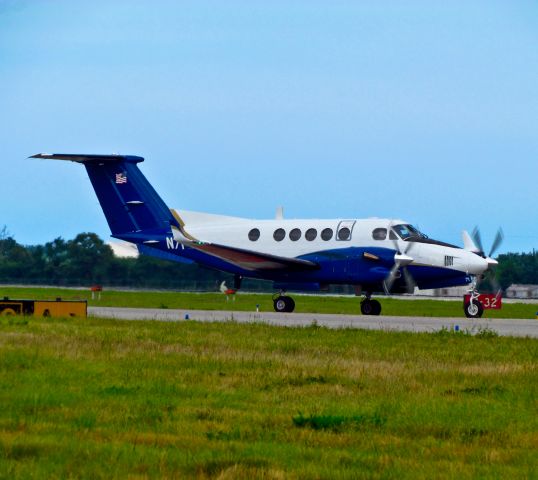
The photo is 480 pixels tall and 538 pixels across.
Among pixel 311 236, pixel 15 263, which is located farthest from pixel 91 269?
pixel 311 236

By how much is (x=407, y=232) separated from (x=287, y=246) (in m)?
5.35

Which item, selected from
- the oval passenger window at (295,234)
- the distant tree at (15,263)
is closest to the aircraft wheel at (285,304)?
the oval passenger window at (295,234)

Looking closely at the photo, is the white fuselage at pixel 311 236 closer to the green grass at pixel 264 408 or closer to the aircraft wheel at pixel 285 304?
the aircraft wheel at pixel 285 304

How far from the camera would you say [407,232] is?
40.4 m

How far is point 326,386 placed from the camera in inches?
625

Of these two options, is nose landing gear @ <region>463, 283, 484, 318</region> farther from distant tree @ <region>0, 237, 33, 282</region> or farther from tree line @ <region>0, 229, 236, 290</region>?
distant tree @ <region>0, 237, 33, 282</region>

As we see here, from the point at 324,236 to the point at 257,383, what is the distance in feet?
85.5

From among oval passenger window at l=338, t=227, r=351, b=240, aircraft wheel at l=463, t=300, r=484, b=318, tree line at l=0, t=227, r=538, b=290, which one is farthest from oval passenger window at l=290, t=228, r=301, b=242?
tree line at l=0, t=227, r=538, b=290

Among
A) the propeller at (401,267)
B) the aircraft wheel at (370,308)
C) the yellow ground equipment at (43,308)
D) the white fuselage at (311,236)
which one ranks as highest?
the white fuselage at (311,236)

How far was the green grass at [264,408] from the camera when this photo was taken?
9.82m

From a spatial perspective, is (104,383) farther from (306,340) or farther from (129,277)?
(129,277)

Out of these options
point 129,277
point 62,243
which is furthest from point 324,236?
point 62,243

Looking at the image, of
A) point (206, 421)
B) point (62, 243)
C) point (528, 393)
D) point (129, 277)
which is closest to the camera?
point (206, 421)

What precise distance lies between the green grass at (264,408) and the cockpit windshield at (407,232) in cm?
1657
